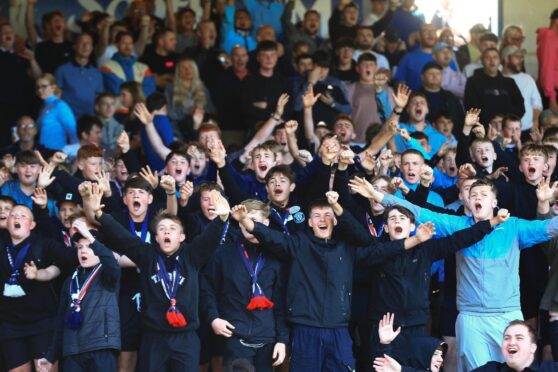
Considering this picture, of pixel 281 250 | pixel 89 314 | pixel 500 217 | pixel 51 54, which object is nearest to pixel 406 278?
pixel 500 217

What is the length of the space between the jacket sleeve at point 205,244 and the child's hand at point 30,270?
1.50m

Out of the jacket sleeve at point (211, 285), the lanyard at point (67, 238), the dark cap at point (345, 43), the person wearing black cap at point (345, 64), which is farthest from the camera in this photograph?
the dark cap at point (345, 43)

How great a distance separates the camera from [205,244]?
10.4 metres

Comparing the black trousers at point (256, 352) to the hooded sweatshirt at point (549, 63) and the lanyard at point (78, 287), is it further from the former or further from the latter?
the hooded sweatshirt at point (549, 63)

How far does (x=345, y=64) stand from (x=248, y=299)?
228 inches

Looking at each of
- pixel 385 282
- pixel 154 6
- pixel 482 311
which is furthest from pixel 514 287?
pixel 154 6

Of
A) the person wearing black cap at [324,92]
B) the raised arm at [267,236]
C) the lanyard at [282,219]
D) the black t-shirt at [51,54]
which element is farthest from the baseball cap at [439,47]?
the raised arm at [267,236]

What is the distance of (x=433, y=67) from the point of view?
1527 cm

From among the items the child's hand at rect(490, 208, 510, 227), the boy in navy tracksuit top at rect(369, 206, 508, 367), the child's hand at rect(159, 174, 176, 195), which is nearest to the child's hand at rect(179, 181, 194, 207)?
the child's hand at rect(159, 174, 176, 195)

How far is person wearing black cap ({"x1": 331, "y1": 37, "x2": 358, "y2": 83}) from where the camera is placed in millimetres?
15742

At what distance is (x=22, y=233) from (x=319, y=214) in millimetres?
2677

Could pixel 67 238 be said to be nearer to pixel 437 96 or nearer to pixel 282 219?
pixel 282 219

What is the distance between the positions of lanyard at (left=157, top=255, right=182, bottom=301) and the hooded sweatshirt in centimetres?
743

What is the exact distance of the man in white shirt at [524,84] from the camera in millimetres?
15602
